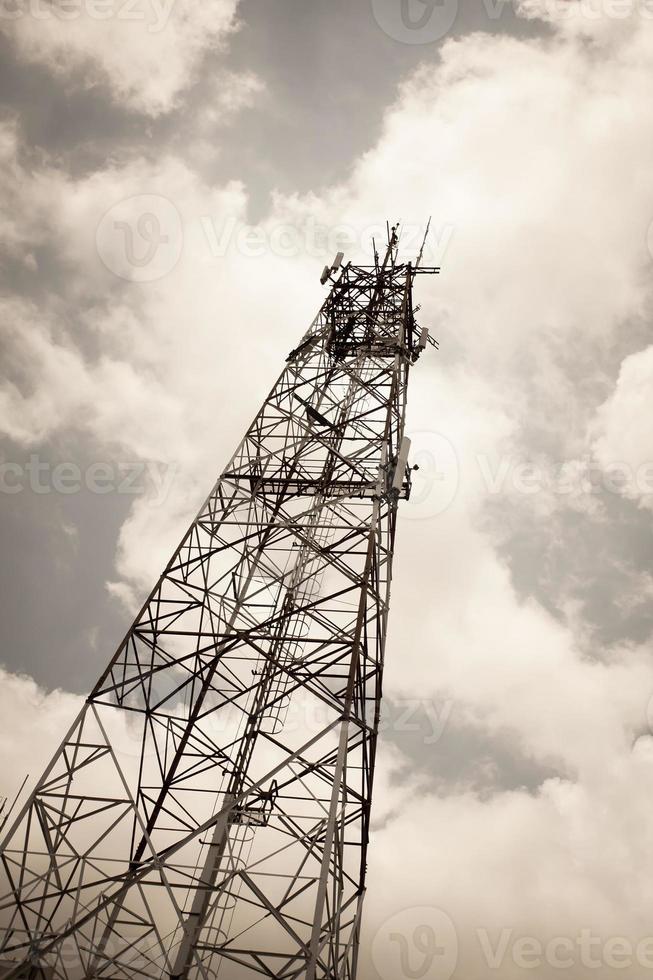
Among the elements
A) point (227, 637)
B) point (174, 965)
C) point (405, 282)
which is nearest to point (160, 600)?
point (227, 637)

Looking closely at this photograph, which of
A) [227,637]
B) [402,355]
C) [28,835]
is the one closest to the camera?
[28,835]

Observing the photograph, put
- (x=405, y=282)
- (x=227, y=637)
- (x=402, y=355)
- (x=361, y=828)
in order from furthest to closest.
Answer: (x=405, y=282), (x=402, y=355), (x=227, y=637), (x=361, y=828)

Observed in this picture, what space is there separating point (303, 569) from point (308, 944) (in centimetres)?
942

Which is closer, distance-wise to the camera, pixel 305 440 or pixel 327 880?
pixel 327 880

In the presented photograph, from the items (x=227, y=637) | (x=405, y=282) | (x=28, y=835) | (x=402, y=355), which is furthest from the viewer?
(x=405, y=282)

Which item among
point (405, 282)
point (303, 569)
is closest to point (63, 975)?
point (303, 569)

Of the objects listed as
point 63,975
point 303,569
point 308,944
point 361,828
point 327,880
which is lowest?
point 63,975

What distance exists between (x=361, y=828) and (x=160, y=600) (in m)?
6.58

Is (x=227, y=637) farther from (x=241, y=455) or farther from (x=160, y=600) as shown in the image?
(x=241, y=455)

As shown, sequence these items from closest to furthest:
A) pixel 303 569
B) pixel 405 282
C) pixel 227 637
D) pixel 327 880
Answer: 1. pixel 327 880
2. pixel 227 637
3. pixel 303 569
4. pixel 405 282

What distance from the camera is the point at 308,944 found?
1059 cm

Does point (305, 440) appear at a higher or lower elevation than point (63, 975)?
higher

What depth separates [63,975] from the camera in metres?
10.7

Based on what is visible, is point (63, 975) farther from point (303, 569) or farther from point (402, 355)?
point (402, 355)
